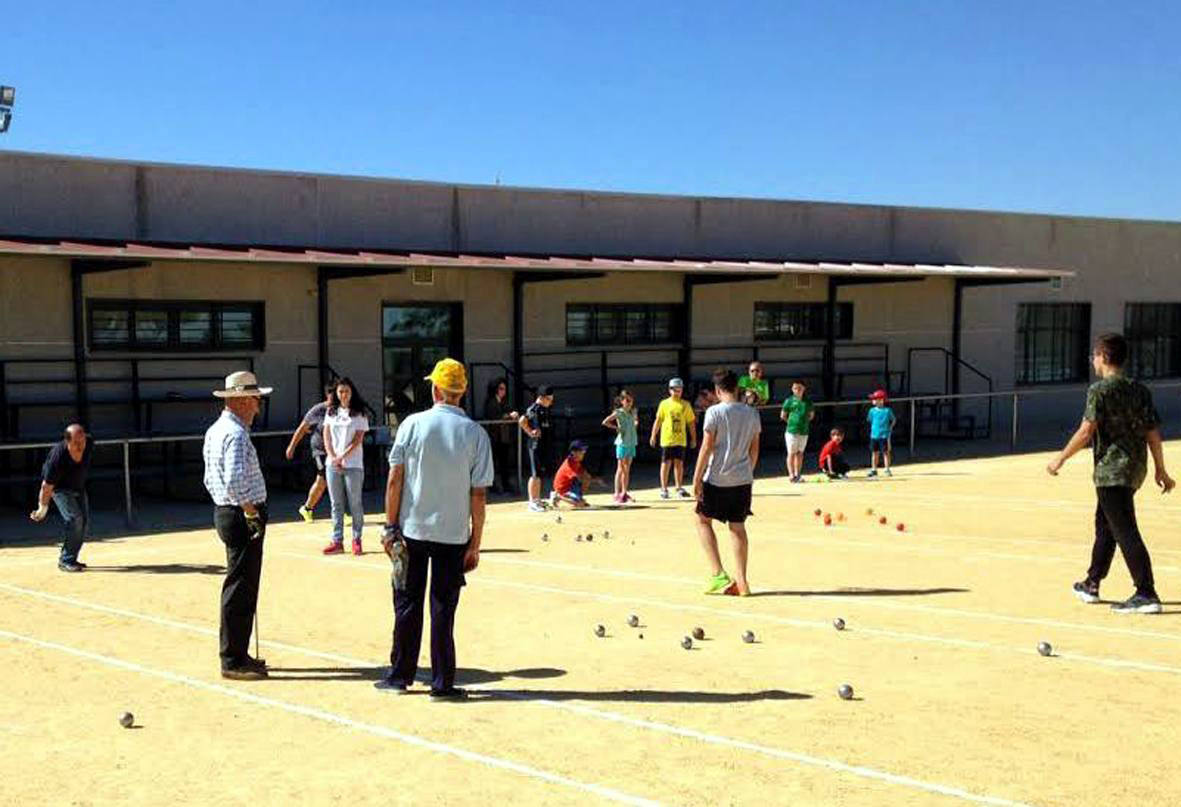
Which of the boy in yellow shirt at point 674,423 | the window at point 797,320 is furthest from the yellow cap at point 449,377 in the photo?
the window at point 797,320

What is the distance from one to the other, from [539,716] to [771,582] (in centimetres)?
450

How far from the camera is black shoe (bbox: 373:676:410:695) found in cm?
732

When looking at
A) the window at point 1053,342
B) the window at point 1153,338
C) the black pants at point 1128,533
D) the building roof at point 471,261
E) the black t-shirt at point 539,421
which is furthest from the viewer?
the window at point 1153,338

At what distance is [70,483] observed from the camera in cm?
1187

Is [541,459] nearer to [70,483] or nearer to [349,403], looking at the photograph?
[349,403]

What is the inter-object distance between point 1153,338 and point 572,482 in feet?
69.9

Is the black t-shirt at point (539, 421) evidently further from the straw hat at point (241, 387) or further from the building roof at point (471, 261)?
the straw hat at point (241, 387)

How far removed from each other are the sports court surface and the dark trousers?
23 cm

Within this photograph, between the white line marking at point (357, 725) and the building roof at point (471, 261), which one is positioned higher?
the building roof at point (471, 261)

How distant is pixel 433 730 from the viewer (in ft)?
21.7

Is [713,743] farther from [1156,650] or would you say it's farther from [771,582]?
[771,582]

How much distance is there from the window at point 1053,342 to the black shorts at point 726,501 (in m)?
21.5

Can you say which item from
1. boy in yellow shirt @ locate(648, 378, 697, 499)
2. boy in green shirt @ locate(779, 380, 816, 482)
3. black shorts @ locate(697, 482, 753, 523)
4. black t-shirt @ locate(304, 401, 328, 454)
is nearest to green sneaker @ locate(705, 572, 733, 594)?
black shorts @ locate(697, 482, 753, 523)

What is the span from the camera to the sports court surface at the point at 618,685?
230 inches
